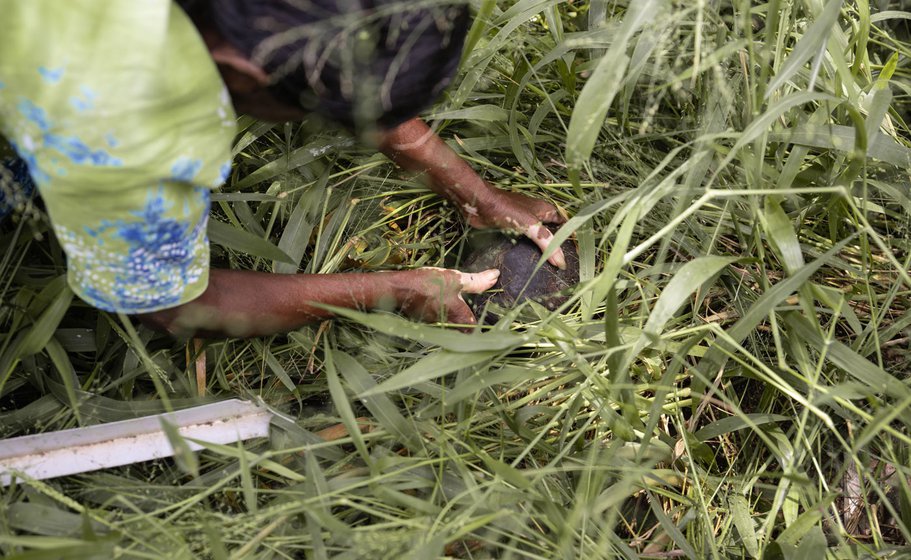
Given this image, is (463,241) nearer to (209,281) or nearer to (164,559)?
(209,281)

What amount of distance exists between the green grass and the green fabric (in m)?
0.28

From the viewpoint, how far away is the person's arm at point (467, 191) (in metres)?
1.61

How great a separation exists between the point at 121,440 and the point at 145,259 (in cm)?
50

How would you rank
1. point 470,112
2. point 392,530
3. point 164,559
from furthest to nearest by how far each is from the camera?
point 470,112, point 392,530, point 164,559

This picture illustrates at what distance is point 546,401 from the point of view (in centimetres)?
147

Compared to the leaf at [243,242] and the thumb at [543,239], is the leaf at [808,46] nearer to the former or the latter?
the thumb at [543,239]

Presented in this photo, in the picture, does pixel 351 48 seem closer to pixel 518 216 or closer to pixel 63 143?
pixel 63 143

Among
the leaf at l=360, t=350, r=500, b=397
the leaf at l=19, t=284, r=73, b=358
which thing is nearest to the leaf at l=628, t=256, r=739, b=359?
the leaf at l=360, t=350, r=500, b=397

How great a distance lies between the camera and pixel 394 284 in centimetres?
154

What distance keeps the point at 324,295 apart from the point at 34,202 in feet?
1.85

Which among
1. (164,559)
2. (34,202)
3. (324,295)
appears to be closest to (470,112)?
(324,295)

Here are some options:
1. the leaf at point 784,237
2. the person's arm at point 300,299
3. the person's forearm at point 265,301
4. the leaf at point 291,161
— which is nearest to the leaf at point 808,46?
the leaf at point 784,237

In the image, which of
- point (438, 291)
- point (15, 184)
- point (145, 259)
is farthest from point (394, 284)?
point (15, 184)

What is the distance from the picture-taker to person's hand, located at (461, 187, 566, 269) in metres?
1.64
